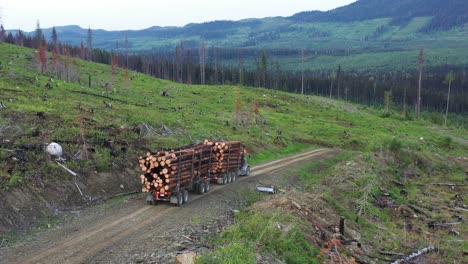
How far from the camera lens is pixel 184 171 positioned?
22609 millimetres

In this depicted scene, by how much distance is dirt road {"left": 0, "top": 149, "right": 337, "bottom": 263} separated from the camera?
47.8 ft

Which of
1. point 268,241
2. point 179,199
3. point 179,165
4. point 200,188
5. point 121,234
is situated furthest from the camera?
point 200,188

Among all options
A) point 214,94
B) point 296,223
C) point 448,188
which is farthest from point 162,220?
point 214,94

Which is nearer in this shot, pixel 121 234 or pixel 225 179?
pixel 121 234

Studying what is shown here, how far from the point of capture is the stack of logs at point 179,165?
69.3ft

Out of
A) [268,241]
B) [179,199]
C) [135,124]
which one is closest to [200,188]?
[179,199]

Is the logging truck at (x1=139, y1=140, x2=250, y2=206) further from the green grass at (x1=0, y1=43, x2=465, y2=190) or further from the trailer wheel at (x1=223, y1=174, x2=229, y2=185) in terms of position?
the green grass at (x1=0, y1=43, x2=465, y2=190)

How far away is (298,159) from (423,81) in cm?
17279

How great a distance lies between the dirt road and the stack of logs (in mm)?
1292

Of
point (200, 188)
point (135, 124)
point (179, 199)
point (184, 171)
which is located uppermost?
point (135, 124)

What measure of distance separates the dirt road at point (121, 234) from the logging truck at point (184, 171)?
0.75m

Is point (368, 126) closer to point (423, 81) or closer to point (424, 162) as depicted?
point (424, 162)

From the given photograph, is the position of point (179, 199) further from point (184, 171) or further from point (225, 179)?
point (225, 179)

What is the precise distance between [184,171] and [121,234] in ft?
21.0
